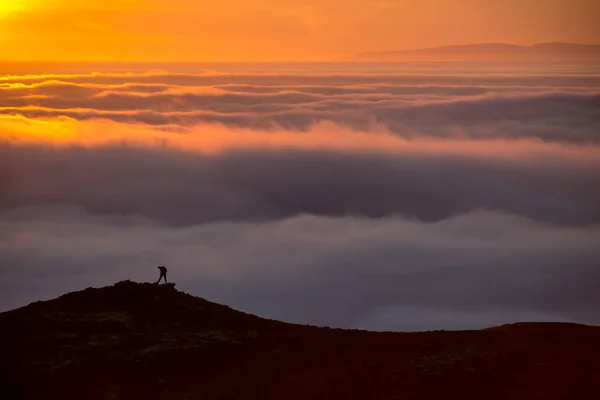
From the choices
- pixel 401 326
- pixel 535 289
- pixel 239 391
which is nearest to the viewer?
pixel 239 391

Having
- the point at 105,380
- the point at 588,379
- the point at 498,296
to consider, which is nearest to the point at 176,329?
the point at 105,380

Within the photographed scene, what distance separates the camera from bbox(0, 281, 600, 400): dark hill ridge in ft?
76.9

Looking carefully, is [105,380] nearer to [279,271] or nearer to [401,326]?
[401,326]

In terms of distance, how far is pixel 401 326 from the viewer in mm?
134000

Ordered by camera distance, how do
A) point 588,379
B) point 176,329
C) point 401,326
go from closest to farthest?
point 588,379, point 176,329, point 401,326

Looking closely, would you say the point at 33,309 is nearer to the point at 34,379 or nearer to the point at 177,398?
the point at 34,379

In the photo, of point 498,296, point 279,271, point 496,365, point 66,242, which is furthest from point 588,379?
point 66,242

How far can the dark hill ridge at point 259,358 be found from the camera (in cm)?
2344

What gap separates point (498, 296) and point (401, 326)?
82.2 feet

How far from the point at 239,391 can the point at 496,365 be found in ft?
26.4

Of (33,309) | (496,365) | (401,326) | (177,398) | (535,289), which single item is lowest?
(177,398)

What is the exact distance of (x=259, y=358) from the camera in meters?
26.9

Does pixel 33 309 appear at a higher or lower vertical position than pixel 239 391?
higher

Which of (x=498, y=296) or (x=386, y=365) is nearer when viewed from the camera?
(x=386, y=365)
